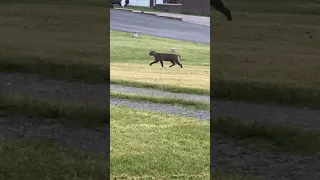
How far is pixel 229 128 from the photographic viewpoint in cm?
221

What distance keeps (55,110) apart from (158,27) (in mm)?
5565

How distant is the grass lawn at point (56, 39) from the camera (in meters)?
1.80

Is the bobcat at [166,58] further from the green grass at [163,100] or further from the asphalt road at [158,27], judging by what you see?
the asphalt road at [158,27]

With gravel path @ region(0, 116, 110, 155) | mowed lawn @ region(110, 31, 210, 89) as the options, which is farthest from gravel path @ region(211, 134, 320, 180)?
mowed lawn @ region(110, 31, 210, 89)

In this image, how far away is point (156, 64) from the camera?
4996mm

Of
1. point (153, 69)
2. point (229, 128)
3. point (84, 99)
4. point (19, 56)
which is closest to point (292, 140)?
point (229, 128)

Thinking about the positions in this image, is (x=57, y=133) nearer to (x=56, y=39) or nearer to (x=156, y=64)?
(x=56, y=39)

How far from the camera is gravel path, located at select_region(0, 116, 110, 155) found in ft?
6.12

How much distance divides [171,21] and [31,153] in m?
6.71

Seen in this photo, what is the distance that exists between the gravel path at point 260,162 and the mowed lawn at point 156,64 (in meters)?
1.73

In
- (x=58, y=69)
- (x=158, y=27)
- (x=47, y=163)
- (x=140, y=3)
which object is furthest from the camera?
(x=140, y=3)

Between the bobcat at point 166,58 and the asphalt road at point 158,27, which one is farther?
the asphalt road at point 158,27

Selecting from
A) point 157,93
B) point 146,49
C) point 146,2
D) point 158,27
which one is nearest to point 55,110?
point 157,93

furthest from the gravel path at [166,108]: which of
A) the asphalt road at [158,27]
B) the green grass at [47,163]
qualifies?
the asphalt road at [158,27]
